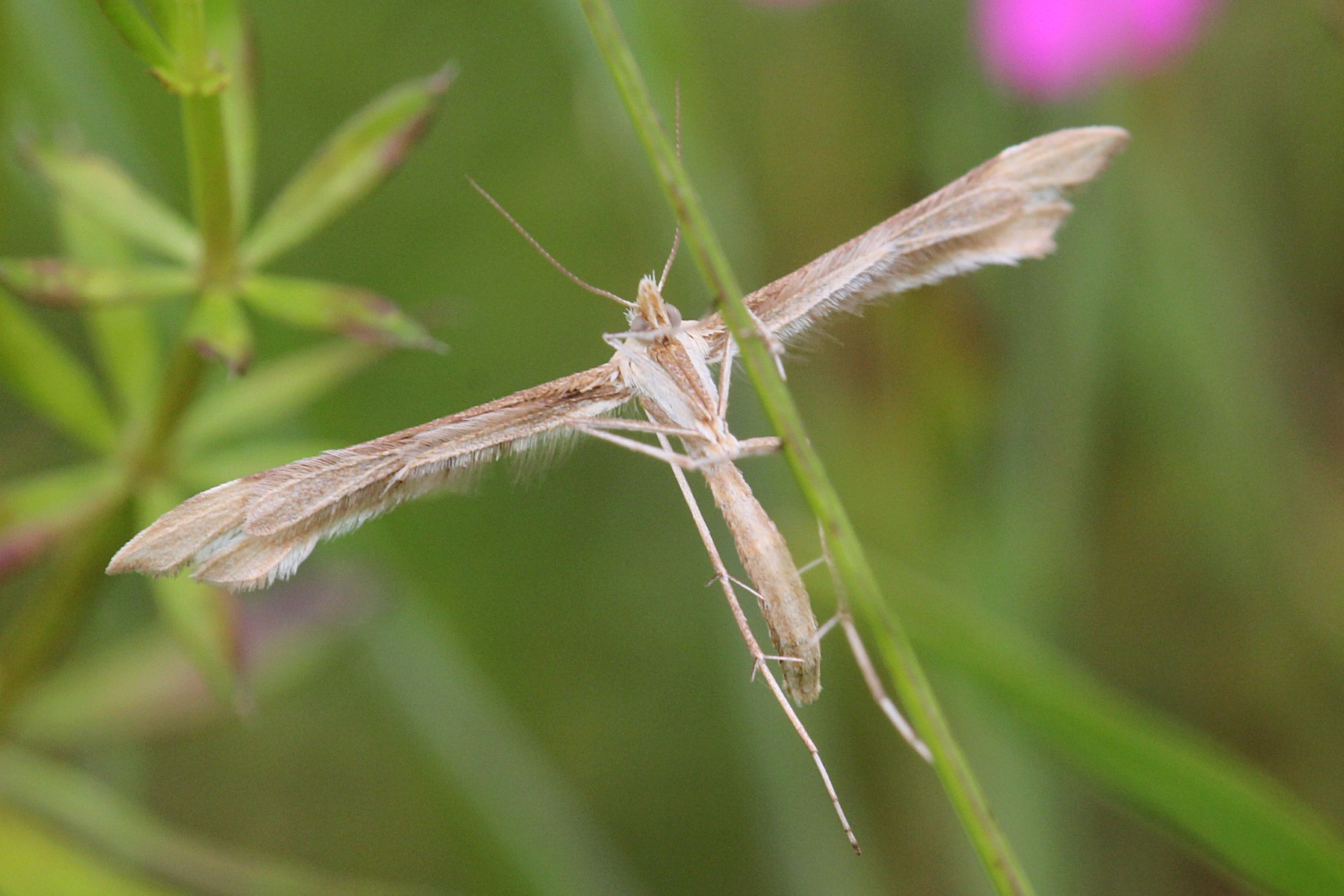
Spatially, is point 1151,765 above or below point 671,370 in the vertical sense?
below

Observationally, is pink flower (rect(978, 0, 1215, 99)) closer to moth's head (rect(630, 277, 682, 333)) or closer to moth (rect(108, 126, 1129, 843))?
moth (rect(108, 126, 1129, 843))

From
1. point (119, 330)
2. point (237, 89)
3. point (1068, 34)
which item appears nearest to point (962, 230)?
point (237, 89)

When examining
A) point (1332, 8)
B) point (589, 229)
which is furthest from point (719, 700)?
point (1332, 8)

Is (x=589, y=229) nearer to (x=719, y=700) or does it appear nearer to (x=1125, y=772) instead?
(x=719, y=700)

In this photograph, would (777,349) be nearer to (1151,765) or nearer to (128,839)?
(1151,765)

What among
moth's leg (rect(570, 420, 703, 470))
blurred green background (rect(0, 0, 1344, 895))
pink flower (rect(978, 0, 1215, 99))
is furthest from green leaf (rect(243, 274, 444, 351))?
pink flower (rect(978, 0, 1215, 99))

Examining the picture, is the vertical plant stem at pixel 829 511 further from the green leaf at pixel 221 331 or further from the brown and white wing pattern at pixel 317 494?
the green leaf at pixel 221 331
